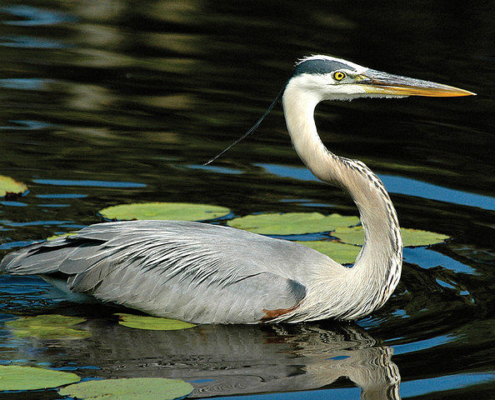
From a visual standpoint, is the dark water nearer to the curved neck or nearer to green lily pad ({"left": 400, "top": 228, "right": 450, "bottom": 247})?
green lily pad ({"left": 400, "top": 228, "right": 450, "bottom": 247})

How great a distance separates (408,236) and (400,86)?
1.85 metres

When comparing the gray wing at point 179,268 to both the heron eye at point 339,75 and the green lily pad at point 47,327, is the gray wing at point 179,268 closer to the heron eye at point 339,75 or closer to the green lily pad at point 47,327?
the green lily pad at point 47,327

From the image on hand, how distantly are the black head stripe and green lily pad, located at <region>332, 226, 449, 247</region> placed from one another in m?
2.01

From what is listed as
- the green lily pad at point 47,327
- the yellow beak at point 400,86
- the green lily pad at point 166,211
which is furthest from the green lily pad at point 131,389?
the green lily pad at point 166,211

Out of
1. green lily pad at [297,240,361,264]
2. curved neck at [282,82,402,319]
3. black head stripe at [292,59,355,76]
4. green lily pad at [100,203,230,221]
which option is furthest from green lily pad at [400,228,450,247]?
black head stripe at [292,59,355,76]

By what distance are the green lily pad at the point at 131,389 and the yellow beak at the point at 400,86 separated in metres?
3.08

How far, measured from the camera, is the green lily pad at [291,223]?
8.71 m

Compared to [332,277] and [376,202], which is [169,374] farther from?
[376,202]

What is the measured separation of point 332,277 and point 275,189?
9.84ft

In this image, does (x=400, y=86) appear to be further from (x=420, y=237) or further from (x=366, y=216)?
(x=420, y=237)

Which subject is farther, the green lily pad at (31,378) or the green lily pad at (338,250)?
the green lily pad at (338,250)

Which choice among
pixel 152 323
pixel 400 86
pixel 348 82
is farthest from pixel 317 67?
pixel 152 323

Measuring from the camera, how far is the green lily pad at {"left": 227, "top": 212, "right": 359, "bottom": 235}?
871 centimetres

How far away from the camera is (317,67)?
23.6 ft
